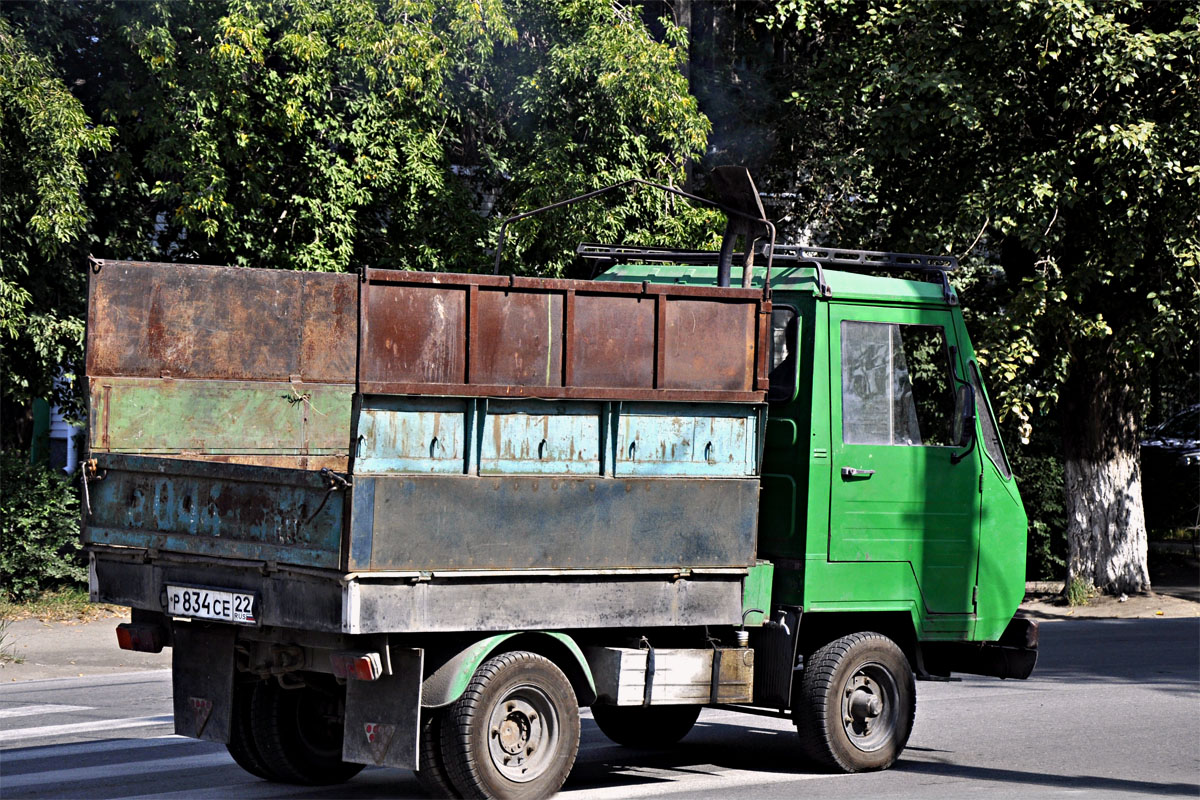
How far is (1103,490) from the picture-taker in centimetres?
1761

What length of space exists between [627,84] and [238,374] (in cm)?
774

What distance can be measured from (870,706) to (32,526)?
32.4 feet

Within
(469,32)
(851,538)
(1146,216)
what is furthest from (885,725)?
(469,32)

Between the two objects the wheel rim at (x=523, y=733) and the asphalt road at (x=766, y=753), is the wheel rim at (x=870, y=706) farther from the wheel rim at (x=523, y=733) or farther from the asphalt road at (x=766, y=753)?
the wheel rim at (x=523, y=733)

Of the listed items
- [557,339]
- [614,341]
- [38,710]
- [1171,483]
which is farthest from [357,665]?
[1171,483]

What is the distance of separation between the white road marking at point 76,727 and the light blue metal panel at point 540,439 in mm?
4132

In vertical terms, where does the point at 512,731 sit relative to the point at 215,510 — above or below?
below

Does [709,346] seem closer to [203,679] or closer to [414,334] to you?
[414,334]

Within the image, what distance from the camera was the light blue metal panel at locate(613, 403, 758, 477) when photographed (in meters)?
6.87

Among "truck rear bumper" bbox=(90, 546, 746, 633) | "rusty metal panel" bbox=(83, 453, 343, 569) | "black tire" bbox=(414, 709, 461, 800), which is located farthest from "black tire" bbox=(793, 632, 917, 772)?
"rusty metal panel" bbox=(83, 453, 343, 569)

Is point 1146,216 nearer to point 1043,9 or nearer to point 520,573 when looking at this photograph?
point 1043,9

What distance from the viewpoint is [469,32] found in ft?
48.9

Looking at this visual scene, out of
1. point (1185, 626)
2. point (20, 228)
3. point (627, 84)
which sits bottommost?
point (1185, 626)

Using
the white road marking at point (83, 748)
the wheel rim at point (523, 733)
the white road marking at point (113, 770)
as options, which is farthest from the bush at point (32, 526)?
the wheel rim at point (523, 733)
